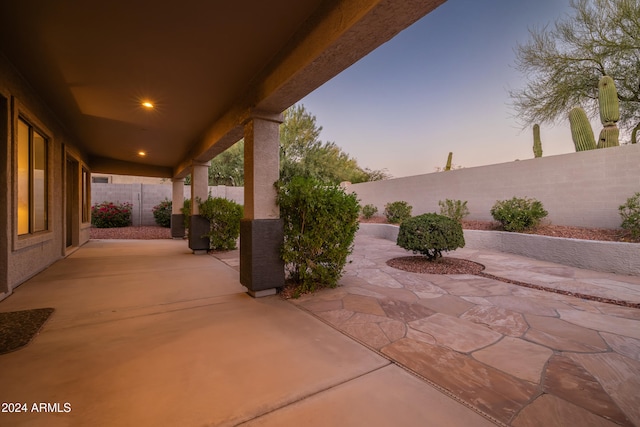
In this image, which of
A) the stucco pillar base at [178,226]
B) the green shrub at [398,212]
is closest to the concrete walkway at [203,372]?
the stucco pillar base at [178,226]

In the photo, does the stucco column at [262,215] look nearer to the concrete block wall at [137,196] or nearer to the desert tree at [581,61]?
the desert tree at [581,61]

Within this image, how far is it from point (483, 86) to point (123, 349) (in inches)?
459

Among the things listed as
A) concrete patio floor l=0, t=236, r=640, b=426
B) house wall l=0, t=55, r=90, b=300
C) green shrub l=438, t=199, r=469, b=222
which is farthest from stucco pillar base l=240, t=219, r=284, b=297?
green shrub l=438, t=199, r=469, b=222

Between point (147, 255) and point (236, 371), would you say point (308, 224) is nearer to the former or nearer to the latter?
point (236, 371)

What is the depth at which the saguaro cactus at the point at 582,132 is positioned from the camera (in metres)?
7.16

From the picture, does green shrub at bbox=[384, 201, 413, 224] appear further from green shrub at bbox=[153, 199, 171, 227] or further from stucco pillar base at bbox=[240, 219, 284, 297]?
green shrub at bbox=[153, 199, 171, 227]

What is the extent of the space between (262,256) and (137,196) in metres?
12.5

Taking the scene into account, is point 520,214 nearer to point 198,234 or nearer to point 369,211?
point 369,211

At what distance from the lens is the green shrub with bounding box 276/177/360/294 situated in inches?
143

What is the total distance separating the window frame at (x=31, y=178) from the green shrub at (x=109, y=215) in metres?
7.97

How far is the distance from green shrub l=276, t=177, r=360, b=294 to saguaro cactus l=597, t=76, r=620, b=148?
761 cm

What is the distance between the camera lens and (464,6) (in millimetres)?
7359

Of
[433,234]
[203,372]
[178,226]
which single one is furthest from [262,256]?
[178,226]

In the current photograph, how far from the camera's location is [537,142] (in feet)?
29.4
